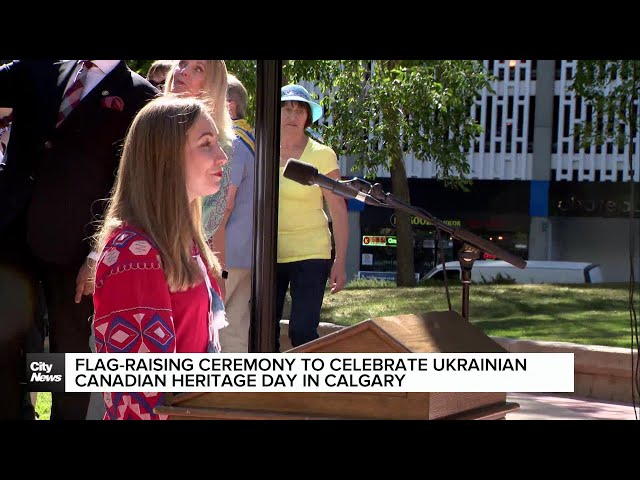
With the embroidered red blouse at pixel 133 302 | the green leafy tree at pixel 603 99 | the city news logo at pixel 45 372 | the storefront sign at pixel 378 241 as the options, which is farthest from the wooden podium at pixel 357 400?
the green leafy tree at pixel 603 99

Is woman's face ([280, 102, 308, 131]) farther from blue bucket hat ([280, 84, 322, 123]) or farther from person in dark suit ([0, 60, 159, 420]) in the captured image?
person in dark suit ([0, 60, 159, 420])

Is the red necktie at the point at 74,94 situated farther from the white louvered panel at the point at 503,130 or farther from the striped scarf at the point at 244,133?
the white louvered panel at the point at 503,130

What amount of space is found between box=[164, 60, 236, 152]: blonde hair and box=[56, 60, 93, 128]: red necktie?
0.30 metres

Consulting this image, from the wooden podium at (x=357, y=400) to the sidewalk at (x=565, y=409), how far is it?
9.92 ft

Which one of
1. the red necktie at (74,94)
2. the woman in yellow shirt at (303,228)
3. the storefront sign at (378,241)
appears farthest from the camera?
the storefront sign at (378,241)

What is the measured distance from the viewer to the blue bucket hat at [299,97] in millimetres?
4266

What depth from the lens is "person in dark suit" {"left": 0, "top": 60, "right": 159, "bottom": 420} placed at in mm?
3250

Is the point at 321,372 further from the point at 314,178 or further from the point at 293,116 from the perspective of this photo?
the point at 293,116

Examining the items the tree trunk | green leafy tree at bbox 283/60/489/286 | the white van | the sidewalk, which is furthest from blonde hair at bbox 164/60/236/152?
the white van
